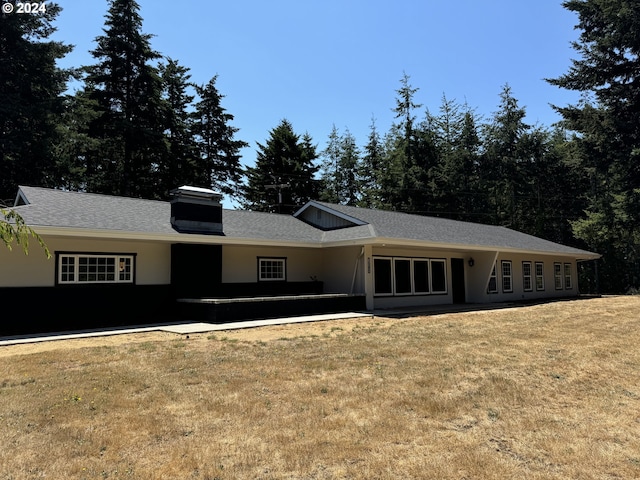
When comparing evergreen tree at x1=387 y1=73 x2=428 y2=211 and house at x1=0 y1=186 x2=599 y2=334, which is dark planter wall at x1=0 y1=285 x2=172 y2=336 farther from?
evergreen tree at x1=387 y1=73 x2=428 y2=211

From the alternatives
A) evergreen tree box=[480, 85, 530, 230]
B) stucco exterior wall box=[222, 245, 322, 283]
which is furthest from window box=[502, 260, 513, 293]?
evergreen tree box=[480, 85, 530, 230]

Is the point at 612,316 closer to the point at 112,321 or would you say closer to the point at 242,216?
the point at 242,216

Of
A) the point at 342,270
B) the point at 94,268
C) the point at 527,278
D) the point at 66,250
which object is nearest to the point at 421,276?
the point at 342,270

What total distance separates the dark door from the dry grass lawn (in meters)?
10.1

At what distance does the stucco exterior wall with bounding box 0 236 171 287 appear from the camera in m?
10.6

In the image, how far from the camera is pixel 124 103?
28.8 m

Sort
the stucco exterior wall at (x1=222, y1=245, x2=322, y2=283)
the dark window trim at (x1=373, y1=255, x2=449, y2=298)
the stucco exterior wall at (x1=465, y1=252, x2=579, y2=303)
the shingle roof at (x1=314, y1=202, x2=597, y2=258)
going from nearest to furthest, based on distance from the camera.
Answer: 1. the stucco exterior wall at (x1=222, y1=245, x2=322, y2=283)
2. the shingle roof at (x1=314, y1=202, x2=597, y2=258)
3. the dark window trim at (x1=373, y1=255, x2=449, y2=298)
4. the stucco exterior wall at (x1=465, y1=252, x2=579, y2=303)

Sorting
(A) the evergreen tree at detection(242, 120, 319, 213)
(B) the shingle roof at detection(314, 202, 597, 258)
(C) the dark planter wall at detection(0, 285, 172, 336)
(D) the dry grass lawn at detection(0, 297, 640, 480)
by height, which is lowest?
(D) the dry grass lawn at detection(0, 297, 640, 480)

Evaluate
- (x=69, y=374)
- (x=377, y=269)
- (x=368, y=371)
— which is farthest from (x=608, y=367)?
(x=377, y=269)

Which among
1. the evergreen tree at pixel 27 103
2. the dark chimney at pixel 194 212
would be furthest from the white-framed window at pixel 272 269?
the evergreen tree at pixel 27 103

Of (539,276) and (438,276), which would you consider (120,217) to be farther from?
(539,276)

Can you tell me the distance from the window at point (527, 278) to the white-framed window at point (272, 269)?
12.1 meters

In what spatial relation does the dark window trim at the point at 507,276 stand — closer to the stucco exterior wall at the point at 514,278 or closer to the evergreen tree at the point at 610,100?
the stucco exterior wall at the point at 514,278

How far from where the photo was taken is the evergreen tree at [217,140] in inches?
1407
